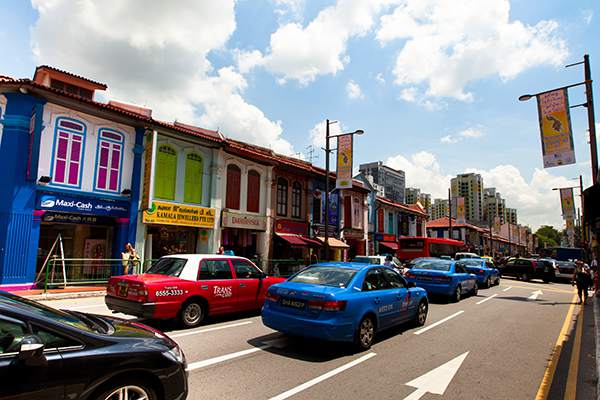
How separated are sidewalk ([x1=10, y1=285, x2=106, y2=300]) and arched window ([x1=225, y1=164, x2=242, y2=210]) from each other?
28.4 ft

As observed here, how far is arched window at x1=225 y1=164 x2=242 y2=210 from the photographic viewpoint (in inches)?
823

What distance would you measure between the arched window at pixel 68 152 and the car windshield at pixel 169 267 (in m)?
9.20

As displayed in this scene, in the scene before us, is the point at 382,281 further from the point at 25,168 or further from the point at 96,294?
the point at 25,168

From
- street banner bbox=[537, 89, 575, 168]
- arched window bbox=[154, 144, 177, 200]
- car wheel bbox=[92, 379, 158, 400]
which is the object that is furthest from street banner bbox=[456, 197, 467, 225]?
car wheel bbox=[92, 379, 158, 400]

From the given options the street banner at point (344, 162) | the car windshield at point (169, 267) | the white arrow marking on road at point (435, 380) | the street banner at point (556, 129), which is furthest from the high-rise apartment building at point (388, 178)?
the white arrow marking on road at point (435, 380)

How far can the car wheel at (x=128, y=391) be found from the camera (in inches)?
122

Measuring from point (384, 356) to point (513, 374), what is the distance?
195 centimetres

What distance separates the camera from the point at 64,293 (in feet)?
40.1

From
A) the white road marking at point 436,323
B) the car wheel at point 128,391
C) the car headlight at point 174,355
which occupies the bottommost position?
the white road marking at point 436,323

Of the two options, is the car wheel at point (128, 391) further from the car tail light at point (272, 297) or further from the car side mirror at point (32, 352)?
the car tail light at point (272, 297)

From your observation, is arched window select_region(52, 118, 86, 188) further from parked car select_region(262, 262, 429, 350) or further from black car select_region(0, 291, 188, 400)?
black car select_region(0, 291, 188, 400)

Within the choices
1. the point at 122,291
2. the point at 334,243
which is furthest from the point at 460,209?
the point at 122,291

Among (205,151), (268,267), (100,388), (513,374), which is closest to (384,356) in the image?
(513,374)

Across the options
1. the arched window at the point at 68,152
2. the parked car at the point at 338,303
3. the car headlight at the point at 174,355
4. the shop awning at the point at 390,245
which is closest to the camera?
the car headlight at the point at 174,355
